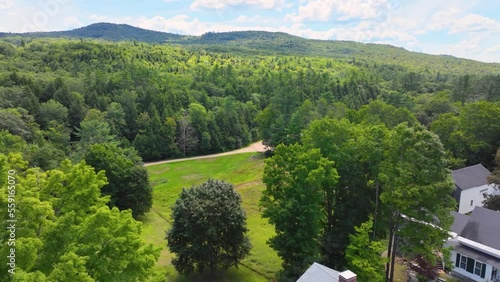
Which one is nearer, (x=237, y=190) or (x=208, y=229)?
(x=208, y=229)

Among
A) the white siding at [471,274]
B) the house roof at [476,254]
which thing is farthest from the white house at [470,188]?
the white siding at [471,274]

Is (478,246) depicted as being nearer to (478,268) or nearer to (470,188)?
(478,268)

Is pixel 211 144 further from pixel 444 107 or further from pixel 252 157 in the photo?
pixel 444 107

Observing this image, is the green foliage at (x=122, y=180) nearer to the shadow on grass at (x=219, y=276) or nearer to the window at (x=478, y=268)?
the shadow on grass at (x=219, y=276)

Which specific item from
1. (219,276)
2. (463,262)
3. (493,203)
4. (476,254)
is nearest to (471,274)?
(463,262)

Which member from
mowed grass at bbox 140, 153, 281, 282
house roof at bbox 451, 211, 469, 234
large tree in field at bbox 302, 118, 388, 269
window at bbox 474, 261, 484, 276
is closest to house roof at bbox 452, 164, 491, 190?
house roof at bbox 451, 211, 469, 234

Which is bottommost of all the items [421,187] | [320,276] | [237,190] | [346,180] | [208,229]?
[237,190]
